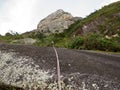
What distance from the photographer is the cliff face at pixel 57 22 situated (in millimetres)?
A: 50481

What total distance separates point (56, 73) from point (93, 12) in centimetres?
4454

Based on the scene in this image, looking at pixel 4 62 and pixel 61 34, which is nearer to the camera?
pixel 4 62

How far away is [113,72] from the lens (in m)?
7.68

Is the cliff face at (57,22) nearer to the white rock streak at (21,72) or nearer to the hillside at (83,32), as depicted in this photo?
the hillside at (83,32)

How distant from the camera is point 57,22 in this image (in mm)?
53344

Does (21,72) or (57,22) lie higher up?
(57,22)

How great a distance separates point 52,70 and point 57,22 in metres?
46.1

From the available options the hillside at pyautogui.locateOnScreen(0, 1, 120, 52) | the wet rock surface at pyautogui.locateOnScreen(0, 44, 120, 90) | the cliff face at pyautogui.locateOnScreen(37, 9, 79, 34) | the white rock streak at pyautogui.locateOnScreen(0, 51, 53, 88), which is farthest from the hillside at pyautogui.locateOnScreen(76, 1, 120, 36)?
the white rock streak at pyautogui.locateOnScreen(0, 51, 53, 88)

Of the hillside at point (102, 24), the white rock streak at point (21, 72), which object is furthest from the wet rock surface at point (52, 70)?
the hillside at point (102, 24)

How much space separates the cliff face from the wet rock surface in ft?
130

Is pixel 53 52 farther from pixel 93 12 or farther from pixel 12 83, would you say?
pixel 93 12

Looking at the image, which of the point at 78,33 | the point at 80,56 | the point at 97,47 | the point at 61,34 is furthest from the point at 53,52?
the point at 61,34

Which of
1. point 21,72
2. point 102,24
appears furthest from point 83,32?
point 21,72

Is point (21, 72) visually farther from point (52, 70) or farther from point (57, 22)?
point (57, 22)
